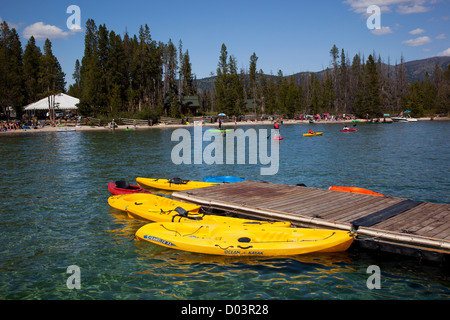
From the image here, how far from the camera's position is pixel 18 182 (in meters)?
22.3

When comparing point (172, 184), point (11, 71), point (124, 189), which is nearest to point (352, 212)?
point (172, 184)

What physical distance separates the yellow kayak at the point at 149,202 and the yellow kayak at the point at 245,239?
2297 millimetres

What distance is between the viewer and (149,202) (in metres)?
15.2

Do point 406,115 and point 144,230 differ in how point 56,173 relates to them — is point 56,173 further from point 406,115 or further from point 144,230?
point 406,115

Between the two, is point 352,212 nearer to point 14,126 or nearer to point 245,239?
point 245,239

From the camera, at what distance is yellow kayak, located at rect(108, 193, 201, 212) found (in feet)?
46.3

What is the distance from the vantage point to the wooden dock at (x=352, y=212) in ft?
31.1

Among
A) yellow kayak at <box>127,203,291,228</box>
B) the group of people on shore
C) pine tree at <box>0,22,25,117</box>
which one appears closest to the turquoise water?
yellow kayak at <box>127,203,291,228</box>

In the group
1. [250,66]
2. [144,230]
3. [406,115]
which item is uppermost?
[250,66]

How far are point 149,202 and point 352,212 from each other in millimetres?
8140
